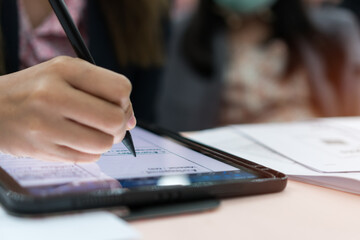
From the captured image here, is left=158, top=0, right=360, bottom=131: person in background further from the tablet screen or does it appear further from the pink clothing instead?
the tablet screen

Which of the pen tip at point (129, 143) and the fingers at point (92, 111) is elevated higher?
the fingers at point (92, 111)

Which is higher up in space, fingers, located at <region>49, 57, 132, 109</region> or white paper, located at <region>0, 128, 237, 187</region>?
fingers, located at <region>49, 57, 132, 109</region>

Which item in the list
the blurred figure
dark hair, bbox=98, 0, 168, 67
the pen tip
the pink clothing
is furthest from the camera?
the blurred figure

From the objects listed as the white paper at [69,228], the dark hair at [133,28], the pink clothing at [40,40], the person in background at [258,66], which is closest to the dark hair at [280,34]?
the person in background at [258,66]

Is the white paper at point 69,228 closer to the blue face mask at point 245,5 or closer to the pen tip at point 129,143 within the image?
the pen tip at point 129,143

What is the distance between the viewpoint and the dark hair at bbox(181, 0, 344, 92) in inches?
49.9

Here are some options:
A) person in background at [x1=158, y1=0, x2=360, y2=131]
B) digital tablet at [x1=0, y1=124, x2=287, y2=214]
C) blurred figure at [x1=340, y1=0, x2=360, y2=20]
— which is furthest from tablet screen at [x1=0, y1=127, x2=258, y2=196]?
blurred figure at [x1=340, y1=0, x2=360, y2=20]

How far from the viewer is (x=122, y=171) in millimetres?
306

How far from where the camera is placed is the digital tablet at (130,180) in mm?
252

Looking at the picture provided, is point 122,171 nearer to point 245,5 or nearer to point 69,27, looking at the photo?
point 69,27

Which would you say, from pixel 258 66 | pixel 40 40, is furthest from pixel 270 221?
pixel 258 66

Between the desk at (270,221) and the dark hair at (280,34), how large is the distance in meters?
0.97

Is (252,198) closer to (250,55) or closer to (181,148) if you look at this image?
(181,148)

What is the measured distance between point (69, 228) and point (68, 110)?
3.1 inches
